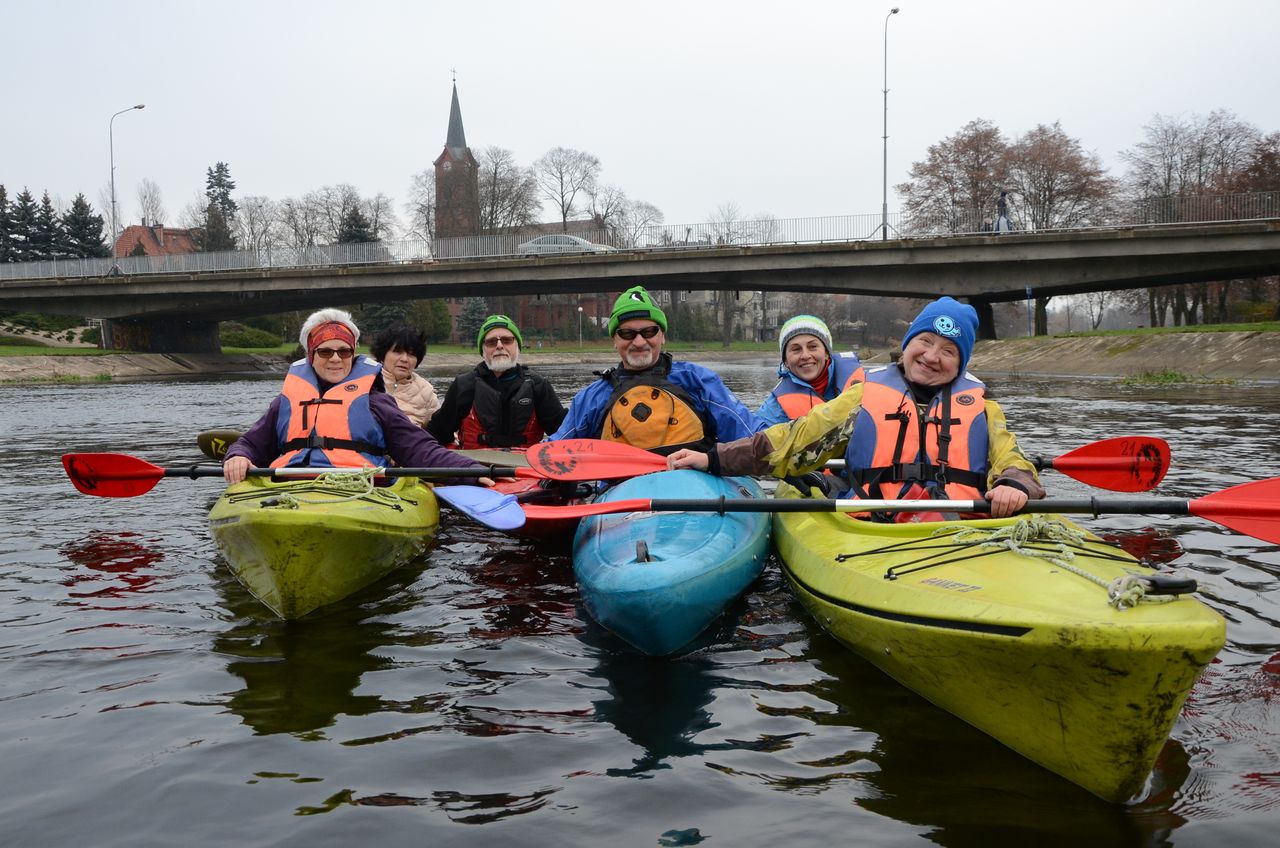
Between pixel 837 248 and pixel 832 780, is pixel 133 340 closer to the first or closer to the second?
pixel 837 248

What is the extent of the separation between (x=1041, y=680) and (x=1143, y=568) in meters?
0.78

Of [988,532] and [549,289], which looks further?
[549,289]

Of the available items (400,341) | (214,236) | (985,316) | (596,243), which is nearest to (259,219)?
(214,236)

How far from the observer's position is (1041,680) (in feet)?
10.1

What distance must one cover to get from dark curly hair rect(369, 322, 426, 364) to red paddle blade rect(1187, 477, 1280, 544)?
21.0 ft

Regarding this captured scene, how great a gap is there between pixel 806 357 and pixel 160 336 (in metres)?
41.3

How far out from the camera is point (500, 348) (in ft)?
26.2

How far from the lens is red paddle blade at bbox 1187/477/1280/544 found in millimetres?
4262

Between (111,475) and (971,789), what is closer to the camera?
(971,789)

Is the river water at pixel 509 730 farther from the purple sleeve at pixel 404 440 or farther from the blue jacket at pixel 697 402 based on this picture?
the blue jacket at pixel 697 402

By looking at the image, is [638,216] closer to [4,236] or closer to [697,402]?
[4,236]

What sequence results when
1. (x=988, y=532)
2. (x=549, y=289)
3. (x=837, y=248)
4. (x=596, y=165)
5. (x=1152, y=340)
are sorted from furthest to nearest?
(x=596, y=165)
(x=549, y=289)
(x=837, y=248)
(x=1152, y=340)
(x=988, y=532)

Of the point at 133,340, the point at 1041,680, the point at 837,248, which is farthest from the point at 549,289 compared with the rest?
the point at 1041,680

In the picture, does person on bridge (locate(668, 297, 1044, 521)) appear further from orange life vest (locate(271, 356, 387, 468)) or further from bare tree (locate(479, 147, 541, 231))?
bare tree (locate(479, 147, 541, 231))
